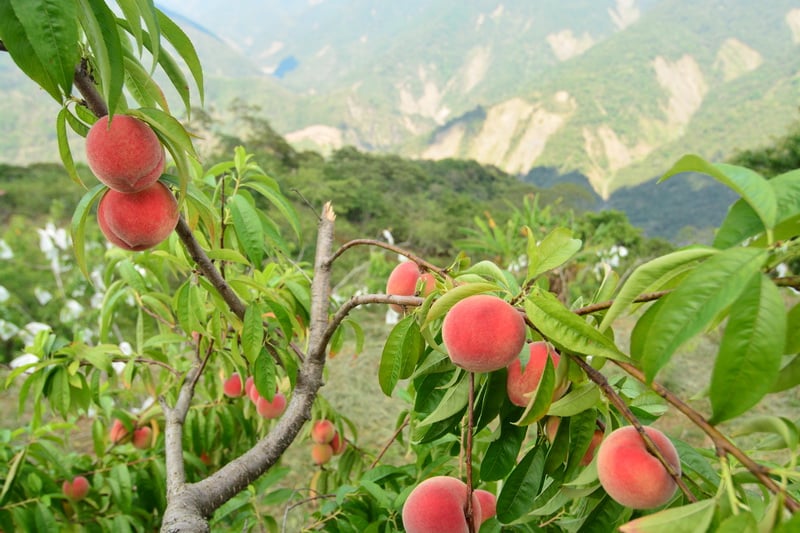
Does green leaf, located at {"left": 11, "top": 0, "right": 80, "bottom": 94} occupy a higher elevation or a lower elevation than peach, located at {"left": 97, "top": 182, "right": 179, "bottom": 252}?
higher

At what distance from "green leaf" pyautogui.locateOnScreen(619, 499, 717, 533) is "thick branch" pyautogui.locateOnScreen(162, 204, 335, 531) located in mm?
366

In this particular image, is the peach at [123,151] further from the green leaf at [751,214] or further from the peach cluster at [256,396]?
the peach cluster at [256,396]

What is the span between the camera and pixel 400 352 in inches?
19.1

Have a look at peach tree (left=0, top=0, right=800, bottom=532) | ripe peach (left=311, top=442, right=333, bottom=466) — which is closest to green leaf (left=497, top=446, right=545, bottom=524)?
peach tree (left=0, top=0, right=800, bottom=532)

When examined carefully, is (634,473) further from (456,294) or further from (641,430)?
(456,294)

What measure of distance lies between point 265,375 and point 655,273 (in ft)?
1.72

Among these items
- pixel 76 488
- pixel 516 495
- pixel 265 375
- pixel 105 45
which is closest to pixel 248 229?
pixel 265 375

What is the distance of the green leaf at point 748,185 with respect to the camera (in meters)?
0.24

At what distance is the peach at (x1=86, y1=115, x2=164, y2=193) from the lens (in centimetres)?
39

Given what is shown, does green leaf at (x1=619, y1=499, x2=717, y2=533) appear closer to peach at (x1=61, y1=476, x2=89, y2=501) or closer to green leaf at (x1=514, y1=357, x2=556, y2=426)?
green leaf at (x1=514, y1=357, x2=556, y2=426)

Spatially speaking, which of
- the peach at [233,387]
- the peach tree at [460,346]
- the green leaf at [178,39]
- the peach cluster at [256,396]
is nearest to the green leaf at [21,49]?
the peach tree at [460,346]

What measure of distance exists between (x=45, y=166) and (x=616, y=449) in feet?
49.9

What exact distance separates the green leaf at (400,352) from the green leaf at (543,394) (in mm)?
158

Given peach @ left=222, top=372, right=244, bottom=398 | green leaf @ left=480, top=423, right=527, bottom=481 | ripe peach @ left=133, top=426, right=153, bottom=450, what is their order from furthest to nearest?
ripe peach @ left=133, top=426, right=153, bottom=450 → peach @ left=222, top=372, right=244, bottom=398 → green leaf @ left=480, top=423, right=527, bottom=481
